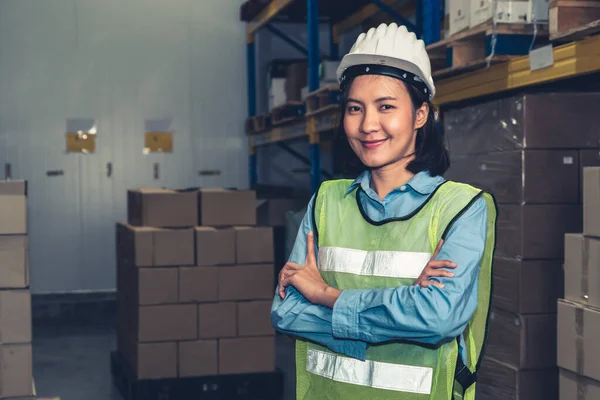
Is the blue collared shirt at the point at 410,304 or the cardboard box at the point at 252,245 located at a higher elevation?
the blue collared shirt at the point at 410,304

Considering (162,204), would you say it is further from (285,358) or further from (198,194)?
(285,358)

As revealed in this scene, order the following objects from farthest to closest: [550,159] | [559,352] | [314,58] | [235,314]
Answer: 1. [314,58]
2. [235,314]
3. [550,159]
4. [559,352]

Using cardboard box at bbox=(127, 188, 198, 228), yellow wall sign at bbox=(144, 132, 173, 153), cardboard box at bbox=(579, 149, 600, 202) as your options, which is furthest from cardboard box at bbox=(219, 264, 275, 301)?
yellow wall sign at bbox=(144, 132, 173, 153)

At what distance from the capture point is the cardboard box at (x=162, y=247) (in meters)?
5.48

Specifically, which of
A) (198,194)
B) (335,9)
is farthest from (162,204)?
(335,9)

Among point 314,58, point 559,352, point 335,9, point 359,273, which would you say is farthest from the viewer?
point 335,9

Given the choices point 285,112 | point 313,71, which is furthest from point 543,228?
point 285,112

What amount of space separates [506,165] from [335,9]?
4974 millimetres

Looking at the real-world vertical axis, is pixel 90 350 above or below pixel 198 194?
below

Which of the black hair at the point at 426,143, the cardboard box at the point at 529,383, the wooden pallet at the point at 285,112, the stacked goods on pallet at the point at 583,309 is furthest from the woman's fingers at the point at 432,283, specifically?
the wooden pallet at the point at 285,112

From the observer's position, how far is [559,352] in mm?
3713

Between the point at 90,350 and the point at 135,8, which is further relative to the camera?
the point at 135,8

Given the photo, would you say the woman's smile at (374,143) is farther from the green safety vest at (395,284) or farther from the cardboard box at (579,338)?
the cardboard box at (579,338)

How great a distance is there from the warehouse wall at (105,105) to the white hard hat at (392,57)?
24.6ft
